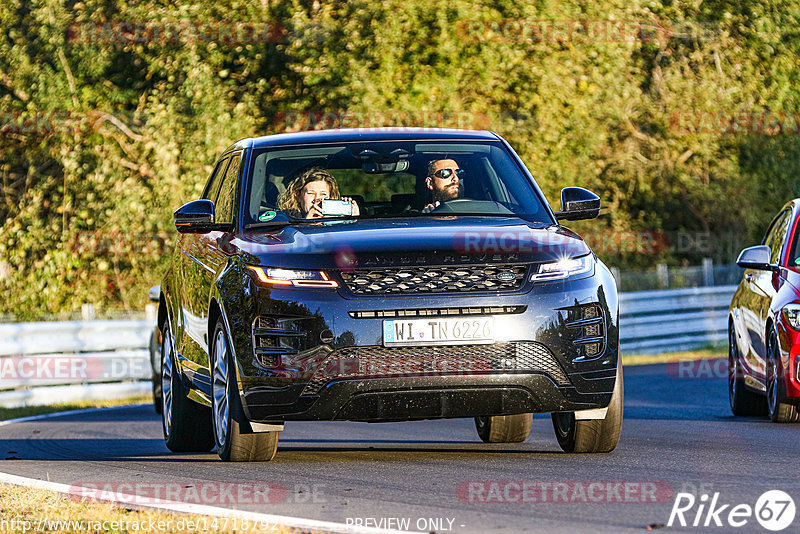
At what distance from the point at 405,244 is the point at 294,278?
600 mm

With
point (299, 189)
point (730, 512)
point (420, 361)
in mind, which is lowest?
point (730, 512)

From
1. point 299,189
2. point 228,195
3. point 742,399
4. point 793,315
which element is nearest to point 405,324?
point 299,189

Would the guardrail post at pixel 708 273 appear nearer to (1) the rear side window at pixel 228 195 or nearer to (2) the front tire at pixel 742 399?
(2) the front tire at pixel 742 399

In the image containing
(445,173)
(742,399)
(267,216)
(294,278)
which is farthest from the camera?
(742,399)

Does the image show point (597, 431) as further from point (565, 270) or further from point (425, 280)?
point (425, 280)

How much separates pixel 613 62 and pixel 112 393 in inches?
548

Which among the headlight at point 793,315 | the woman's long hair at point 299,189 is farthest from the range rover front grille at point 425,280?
the headlight at point 793,315

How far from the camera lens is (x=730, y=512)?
6.51 m

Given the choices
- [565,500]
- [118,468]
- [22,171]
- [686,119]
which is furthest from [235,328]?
[686,119]

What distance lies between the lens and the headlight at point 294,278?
789cm

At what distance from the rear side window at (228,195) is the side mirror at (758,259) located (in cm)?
408

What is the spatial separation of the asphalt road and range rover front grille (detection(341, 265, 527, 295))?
0.96 m

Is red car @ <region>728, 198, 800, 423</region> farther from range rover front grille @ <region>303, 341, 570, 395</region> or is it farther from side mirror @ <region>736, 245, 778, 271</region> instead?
range rover front grille @ <region>303, 341, 570, 395</region>

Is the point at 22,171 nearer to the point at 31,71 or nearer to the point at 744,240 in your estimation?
the point at 31,71
